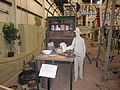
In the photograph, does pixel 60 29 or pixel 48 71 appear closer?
pixel 48 71

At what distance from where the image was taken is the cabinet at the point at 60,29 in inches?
144

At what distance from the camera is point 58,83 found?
263 cm

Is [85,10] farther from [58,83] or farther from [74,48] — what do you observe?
[58,83]

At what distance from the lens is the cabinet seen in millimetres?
3646

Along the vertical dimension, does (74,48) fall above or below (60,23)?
below

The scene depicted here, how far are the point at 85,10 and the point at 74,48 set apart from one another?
5.02m

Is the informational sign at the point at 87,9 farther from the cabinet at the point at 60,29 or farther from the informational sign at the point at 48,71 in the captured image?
the informational sign at the point at 48,71

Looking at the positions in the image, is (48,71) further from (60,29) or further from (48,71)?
(60,29)

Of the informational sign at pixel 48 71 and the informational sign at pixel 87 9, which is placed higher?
the informational sign at pixel 87 9

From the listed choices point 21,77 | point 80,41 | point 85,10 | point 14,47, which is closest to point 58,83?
point 21,77

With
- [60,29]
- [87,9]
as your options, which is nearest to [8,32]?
[60,29]

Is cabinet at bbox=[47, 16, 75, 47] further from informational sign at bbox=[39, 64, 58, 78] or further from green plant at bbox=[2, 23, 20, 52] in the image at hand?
informational sign at bbox=[39, 64, 58, 78]

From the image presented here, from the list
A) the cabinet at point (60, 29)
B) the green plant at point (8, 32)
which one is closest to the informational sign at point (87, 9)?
the cabinet at point (60, 29)

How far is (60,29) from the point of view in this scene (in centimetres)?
369
